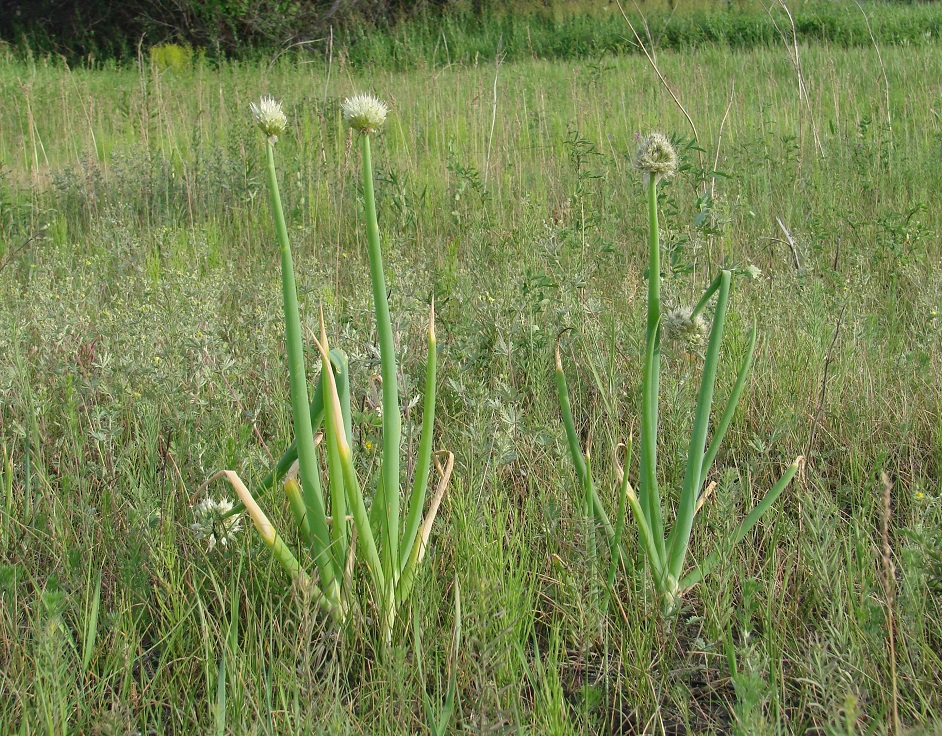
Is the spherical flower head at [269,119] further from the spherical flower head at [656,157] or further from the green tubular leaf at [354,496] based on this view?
the spherical flower head at [656,157]

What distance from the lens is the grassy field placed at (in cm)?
128

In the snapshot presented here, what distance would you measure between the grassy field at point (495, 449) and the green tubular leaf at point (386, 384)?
158mm

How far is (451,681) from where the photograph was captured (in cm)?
118

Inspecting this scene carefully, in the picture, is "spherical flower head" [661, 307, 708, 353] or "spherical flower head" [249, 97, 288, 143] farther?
"spherical flower head" [661, 307, 708, 353]

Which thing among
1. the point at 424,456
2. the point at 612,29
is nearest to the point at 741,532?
the point at 424,456

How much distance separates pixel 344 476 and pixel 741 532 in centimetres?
71

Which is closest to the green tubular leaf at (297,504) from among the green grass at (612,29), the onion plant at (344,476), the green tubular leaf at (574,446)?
the onion plant at (344,476)

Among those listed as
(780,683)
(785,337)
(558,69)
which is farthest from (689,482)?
(558,69)

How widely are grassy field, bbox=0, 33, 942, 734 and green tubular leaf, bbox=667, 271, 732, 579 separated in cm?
9

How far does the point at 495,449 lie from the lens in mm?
1843

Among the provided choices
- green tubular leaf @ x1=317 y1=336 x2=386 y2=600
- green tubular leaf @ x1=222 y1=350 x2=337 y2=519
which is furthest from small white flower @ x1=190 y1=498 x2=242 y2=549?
green tubular leaf @ x1=317 y1=336 x2=386 y2=600

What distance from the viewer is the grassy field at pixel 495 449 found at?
1.28 m

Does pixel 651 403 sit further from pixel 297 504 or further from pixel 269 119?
pixel 269 119

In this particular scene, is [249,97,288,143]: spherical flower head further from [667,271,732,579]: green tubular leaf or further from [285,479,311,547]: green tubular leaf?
[667,271,732,579]: green tubular leaf
